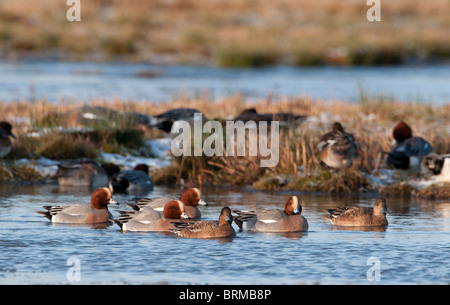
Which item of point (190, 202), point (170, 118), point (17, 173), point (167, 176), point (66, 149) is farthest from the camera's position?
point (170, 118)

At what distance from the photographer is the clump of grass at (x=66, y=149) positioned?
53.2 feet

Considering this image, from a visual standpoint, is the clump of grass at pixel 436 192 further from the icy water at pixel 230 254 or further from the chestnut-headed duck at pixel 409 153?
the icy water at pixel 230 254

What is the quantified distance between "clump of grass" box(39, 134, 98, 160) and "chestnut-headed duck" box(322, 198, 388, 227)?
235 inches

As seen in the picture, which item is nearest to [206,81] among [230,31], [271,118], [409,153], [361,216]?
[230,31]

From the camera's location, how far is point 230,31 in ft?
153

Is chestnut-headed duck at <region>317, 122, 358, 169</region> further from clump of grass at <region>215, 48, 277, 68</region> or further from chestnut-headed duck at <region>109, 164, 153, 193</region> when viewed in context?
clump of grass at <region>215, 48, 277, 68</region>

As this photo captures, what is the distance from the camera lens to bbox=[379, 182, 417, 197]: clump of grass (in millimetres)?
14961

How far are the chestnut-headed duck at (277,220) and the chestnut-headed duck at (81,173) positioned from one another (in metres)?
4.41

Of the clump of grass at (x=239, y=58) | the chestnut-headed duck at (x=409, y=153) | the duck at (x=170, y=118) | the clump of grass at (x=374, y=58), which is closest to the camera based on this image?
the chestnut-headed duck at (x=409, y=153)

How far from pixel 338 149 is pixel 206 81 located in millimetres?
19119

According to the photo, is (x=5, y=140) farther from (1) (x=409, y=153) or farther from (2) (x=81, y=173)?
(1) (x=409, y=153)

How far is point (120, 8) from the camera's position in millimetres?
55438

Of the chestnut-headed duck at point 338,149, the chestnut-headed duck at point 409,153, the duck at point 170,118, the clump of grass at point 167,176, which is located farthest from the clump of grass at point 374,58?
the chestnut-headed duck at point 338,149
